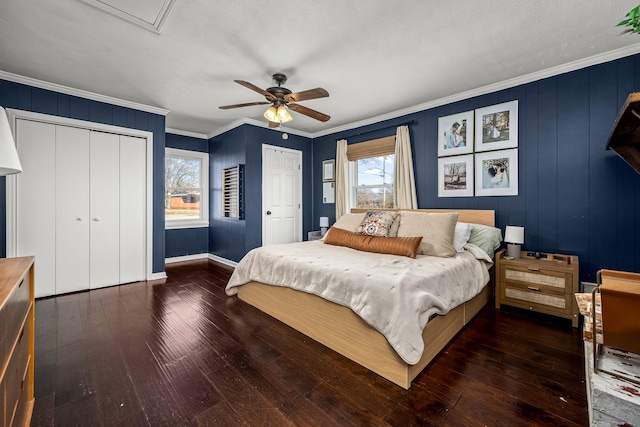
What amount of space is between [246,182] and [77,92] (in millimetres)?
2419

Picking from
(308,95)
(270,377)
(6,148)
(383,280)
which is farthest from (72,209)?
(383,280)

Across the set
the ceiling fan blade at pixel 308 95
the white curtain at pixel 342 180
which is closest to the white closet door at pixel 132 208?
the ceiling fan blade at pixel 308 95

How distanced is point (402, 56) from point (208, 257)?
5.09 m

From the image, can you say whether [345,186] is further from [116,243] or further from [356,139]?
[116,243]

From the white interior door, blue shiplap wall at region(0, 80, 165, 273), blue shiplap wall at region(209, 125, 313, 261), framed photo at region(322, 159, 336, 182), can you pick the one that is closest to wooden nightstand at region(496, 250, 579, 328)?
framed photo at region(322, 159, 336, 182)

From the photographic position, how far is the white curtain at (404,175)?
158 inches

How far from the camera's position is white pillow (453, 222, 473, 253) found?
9.36ft

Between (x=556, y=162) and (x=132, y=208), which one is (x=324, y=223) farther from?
(x=556, y=162)

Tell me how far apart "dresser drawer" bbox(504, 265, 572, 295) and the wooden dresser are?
3.56 meters

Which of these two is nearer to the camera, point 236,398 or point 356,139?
point 236,398

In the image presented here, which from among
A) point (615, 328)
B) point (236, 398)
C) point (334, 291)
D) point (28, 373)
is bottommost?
point (236, 398)

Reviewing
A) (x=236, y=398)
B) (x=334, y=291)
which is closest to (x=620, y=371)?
(x=334, y=291)

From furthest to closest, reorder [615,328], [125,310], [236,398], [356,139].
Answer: [356,139] → [125,310] → [236,398] → [615,328]

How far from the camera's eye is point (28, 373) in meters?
1.44
